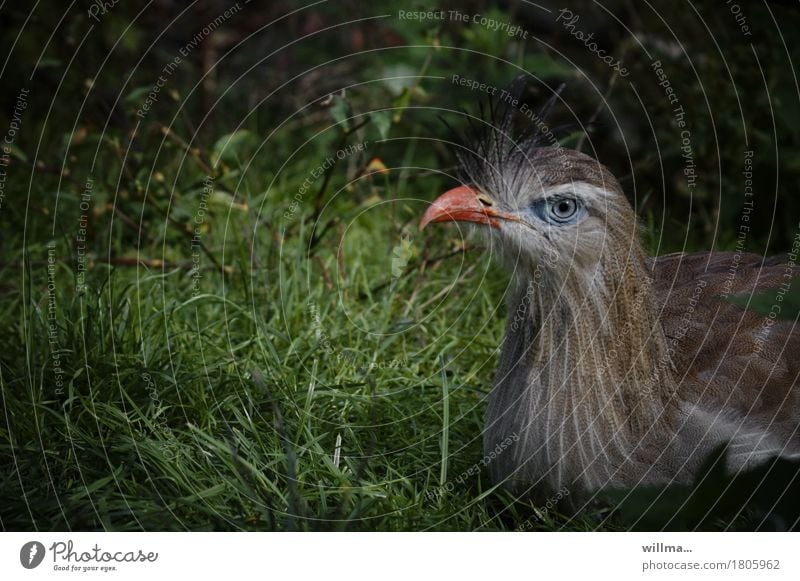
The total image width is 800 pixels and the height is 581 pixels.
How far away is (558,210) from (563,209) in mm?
11

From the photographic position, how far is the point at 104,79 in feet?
12.5

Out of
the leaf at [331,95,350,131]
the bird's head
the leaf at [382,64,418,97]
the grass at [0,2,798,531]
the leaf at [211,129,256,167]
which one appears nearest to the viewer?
the bird's head

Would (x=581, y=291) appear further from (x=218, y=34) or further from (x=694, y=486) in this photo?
(x=218, y=34)

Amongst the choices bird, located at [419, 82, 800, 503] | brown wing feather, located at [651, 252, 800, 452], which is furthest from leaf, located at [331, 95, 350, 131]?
brown wing feather, located at [651, 252, 800, 452]

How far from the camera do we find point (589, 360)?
79.4 inches

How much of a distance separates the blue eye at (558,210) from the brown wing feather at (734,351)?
0.39 meters

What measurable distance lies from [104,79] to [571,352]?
255 centimetres

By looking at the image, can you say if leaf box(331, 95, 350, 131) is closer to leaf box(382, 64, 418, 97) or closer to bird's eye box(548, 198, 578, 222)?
leaf box(382, 64, 418, 97)

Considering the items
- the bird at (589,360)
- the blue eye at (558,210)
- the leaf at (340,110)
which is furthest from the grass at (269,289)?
the blue eye at (558,210)

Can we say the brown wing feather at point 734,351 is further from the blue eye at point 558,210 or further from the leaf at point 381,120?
the leaf at point 381,120

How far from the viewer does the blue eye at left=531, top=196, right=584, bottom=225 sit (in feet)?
6.50

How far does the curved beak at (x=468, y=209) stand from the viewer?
2.02 m

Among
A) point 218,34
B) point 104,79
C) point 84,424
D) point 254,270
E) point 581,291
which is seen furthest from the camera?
point 218,34

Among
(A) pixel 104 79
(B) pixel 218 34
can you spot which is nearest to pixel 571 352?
(A) pixel 104 79
